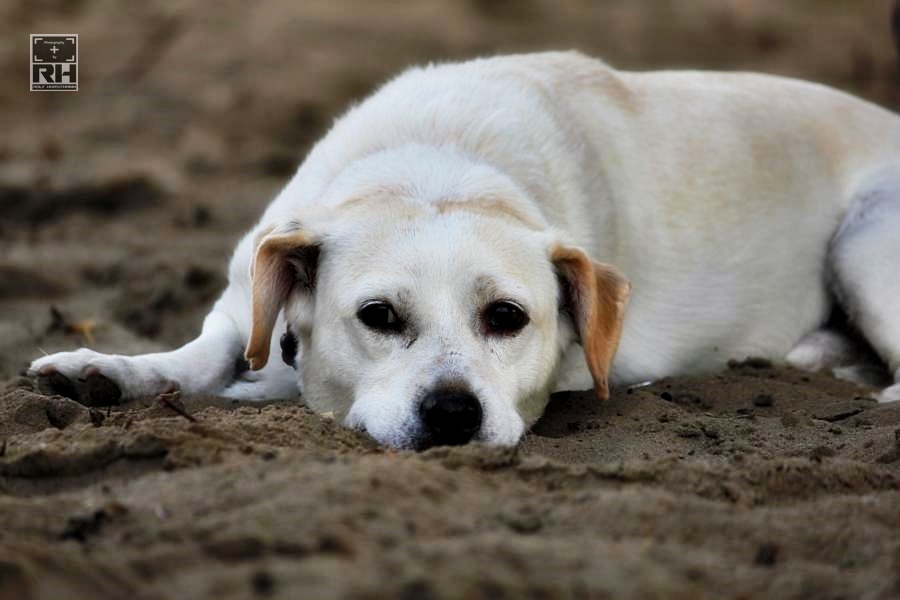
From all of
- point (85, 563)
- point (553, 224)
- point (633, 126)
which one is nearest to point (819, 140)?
point (633, 126)

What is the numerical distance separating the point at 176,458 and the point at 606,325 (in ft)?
4.83

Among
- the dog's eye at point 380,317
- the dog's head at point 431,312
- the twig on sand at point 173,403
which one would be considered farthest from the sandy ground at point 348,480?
the dog's eye at point 380,317

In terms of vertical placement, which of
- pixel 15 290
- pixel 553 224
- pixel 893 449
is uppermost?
pixel 553 224

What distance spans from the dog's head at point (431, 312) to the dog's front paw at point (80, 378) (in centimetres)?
51

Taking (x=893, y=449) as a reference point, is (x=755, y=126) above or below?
above

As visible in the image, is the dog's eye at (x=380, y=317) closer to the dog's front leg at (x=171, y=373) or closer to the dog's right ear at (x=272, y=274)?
the dog's right ear at (x=272, y=274)

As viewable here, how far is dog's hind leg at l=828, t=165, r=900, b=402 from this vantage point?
476 cm

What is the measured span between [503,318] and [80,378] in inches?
50.3

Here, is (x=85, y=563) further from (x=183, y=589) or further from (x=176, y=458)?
(x=176, y=458)

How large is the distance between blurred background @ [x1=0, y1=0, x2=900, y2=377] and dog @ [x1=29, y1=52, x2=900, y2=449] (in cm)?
178

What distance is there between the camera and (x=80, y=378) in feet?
12.8

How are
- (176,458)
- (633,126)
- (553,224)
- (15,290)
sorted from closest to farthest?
1. (176,458)
2. (553,224)
3. (633,126)
4. (15,290)

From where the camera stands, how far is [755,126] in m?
4.98

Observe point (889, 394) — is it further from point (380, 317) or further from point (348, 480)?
point (348, 480)
